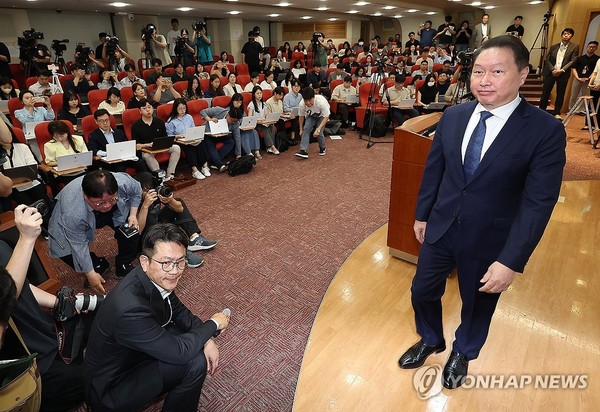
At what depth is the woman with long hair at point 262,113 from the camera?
19.4 ft

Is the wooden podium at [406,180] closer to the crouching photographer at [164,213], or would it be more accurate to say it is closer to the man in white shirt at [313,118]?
the crouching photographer at [164,213]

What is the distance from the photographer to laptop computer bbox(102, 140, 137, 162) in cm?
399

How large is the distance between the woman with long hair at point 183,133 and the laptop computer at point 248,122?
0.69 meters

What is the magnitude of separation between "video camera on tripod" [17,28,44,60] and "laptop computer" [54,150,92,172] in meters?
4.98

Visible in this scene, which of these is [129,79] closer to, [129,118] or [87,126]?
[129,118]

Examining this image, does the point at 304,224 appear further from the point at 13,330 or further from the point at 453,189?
the point at 13,330

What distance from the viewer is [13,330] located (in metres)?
1.33

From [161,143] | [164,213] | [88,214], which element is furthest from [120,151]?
[88,214]

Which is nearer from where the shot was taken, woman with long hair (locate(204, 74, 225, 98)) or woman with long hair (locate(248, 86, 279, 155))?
woman with long hair (locate(248, 86, 279, 155))

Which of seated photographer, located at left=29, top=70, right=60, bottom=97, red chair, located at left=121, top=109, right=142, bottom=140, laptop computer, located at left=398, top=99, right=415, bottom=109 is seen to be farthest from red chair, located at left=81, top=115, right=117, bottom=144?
laptop computer, located at left=398, top=99, right=415, bottom=109

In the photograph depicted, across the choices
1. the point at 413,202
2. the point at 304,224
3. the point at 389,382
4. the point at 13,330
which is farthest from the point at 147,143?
the point at 389,382

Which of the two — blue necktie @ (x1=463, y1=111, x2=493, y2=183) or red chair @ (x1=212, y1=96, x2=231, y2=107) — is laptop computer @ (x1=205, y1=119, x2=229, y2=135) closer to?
red chair @ (x1=212, y1=96, x2=231, y2=107)

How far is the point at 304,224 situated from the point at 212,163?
2287 mm

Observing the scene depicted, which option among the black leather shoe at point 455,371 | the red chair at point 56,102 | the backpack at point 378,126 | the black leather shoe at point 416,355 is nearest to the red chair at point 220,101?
the red chair at point 56,102
